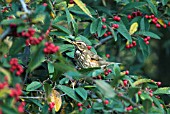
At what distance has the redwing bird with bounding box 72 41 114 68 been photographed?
3532 millimetres

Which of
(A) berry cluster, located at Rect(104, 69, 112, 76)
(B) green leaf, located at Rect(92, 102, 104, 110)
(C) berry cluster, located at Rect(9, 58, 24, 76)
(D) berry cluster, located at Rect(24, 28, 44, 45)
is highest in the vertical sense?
(D) berry cluster, located at Rect(24, 28, 44, 45)

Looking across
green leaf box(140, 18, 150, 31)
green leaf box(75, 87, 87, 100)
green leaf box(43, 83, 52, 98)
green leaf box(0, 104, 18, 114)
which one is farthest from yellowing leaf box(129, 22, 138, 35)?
green leaf box(0, 104, 18, 114)

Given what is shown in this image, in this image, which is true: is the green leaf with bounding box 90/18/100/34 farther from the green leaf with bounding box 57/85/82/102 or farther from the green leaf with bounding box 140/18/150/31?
the green leaf with bounding box 57/85/82/102

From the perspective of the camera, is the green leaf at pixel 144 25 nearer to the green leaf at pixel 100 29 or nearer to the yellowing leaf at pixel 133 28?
the yellowing leaf at pixel 133 28

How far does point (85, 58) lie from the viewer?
366cm

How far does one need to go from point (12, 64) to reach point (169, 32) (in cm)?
571

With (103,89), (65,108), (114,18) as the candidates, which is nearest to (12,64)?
(103,89)

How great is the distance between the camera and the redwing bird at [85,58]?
353 cm

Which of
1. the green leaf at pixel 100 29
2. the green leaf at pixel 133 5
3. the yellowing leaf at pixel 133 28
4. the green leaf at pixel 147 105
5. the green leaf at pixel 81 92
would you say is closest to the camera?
the green leaf at pixel 147 105

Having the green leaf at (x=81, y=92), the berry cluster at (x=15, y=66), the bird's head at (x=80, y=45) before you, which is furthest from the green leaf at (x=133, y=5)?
the berry cluster at (x=15, y=66)

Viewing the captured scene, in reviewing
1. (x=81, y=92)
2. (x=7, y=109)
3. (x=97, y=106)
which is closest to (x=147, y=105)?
(x=97, y=106)

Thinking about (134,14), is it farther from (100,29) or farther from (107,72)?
(107,72)

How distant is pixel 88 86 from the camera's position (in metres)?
2.80

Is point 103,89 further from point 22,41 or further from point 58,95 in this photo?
point 58,95
